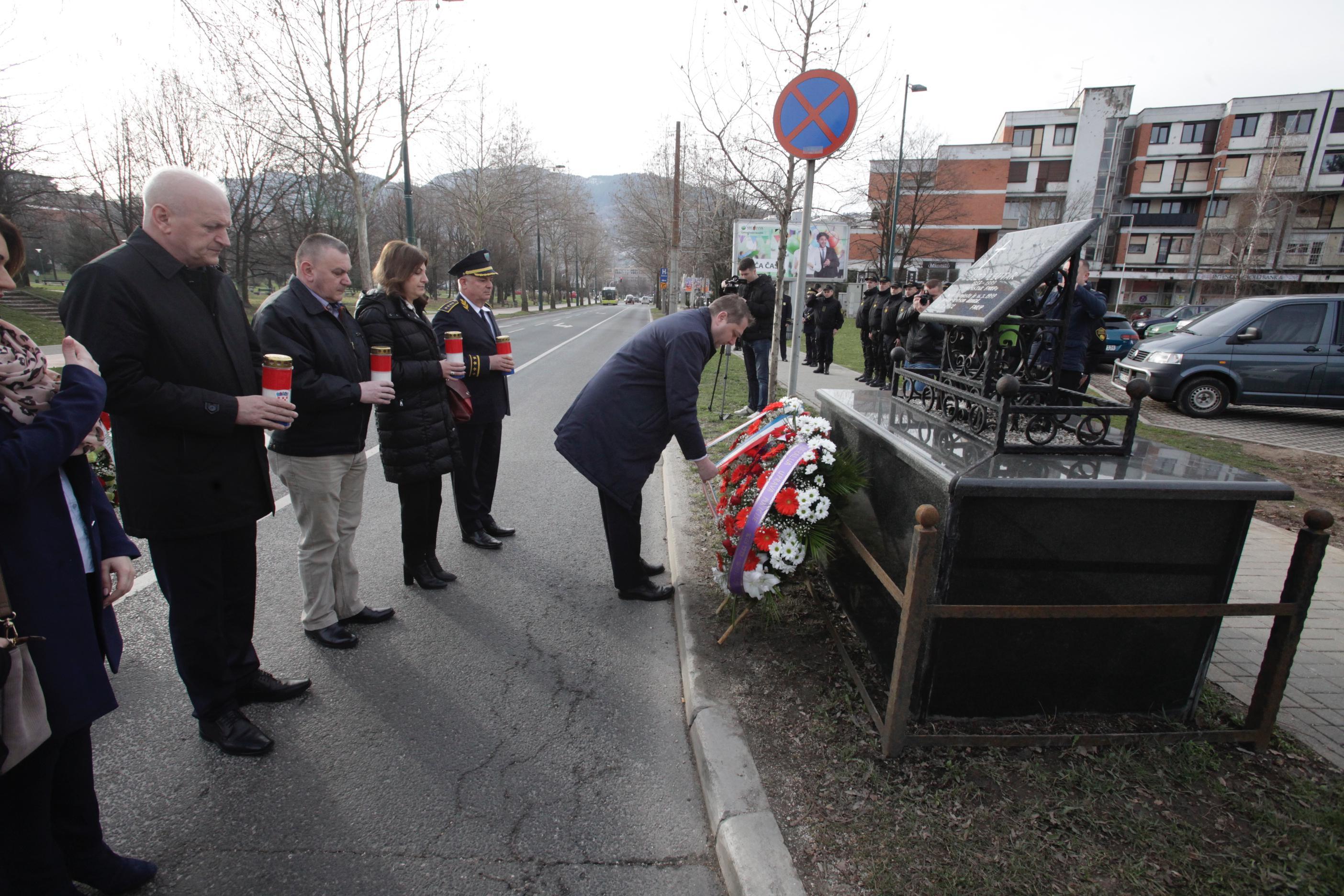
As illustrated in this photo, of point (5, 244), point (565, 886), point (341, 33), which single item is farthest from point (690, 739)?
point (341, 33)

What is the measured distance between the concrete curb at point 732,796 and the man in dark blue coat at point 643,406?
0.86 meters

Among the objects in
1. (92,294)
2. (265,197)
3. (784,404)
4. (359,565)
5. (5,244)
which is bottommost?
(359,565)

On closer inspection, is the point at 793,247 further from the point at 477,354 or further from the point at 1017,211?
the point at 1017,211

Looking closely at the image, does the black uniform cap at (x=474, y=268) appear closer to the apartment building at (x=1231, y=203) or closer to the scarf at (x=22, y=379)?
the scarf at (x=22, y=379)

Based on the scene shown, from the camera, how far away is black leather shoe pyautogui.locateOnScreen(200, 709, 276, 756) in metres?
2.63

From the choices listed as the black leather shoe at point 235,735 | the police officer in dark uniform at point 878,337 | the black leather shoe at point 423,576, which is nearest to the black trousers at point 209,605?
the black leather shoe at point 235,735

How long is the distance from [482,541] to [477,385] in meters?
1.11

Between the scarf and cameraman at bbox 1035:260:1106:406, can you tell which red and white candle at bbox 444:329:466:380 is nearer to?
the scarf

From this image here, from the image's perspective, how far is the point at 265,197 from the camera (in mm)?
34750

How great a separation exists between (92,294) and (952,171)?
59884 mm

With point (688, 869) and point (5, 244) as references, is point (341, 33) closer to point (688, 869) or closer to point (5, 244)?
point (5, 244)

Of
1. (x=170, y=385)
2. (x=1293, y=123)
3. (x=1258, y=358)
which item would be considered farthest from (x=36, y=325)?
(x=1293, y=123)

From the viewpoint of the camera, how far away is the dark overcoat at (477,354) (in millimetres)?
4477

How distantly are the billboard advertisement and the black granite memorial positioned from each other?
10316mm
